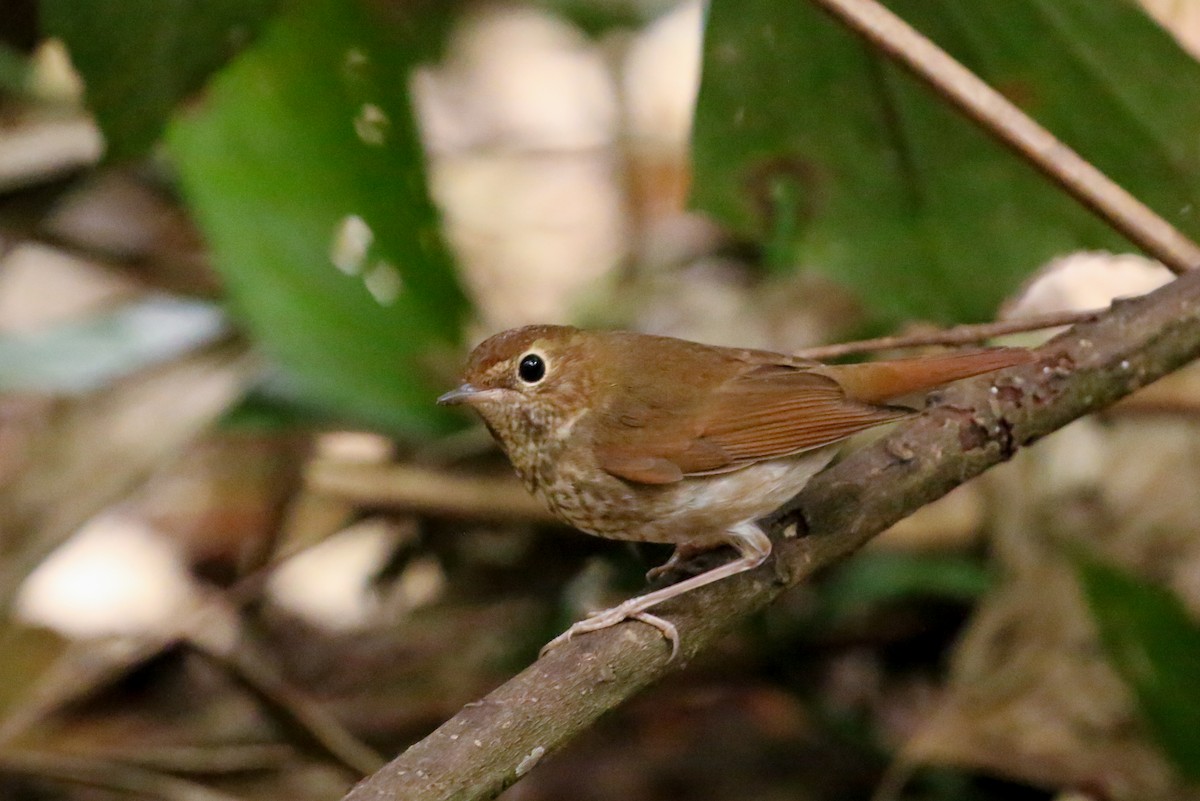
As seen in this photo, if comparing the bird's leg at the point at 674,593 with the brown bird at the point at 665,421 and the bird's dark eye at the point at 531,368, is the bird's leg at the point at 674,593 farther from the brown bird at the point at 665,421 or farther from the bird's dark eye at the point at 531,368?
the bird's dark eye at the point at 531,368

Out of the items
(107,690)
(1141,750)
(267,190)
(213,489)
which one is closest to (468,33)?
(213,489)

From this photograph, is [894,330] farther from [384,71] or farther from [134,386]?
[134,386]

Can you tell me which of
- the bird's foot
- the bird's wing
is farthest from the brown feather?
the bird's foot

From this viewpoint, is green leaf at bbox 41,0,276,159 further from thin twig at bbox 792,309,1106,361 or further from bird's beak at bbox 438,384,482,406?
thin twig at bbox 792,309,1106,361

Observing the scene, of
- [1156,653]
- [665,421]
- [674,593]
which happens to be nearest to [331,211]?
[665,421]

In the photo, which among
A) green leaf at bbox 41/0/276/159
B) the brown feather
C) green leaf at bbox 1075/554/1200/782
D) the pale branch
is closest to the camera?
the pale branch

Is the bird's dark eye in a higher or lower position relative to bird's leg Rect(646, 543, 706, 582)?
higher

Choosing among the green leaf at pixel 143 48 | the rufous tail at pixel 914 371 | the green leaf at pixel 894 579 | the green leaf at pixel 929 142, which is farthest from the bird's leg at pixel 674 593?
the green leaf at pixel 894 579
